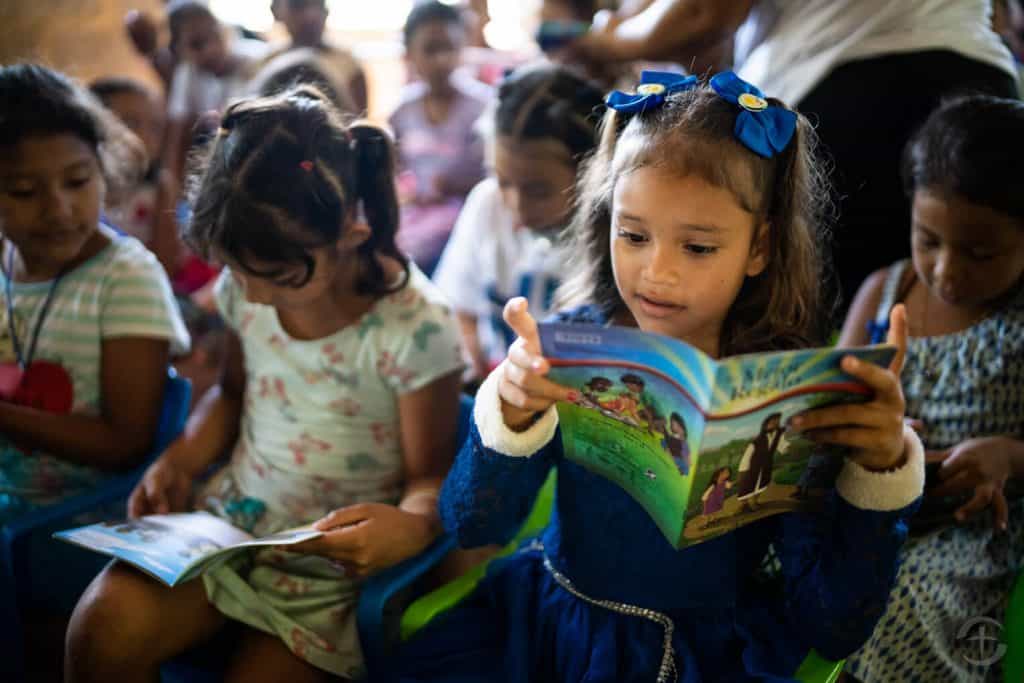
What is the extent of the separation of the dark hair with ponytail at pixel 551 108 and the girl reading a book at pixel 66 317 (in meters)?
0.82

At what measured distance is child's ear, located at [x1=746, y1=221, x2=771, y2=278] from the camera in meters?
1.09

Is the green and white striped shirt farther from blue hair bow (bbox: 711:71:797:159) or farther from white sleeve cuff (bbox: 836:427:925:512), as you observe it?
white sleeve cuff (bbox: 836:427:925:512)

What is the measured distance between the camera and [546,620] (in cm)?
115

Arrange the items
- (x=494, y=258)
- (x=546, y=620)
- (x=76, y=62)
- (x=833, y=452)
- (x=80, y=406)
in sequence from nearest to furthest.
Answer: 1. (x=833, y=452)
2. (x=546, y=620)
3. (x=80, y=406)
4. (x=494, y=258)
5. (x=76, y=62)

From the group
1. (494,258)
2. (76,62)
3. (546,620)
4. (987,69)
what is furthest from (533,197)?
(76,62)

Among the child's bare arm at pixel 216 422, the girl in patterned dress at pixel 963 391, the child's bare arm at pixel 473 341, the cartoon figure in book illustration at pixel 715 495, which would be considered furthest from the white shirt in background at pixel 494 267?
the cartoon figure in book illustration at pixel 715 495

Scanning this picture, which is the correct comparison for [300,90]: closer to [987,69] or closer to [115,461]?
[115,461]

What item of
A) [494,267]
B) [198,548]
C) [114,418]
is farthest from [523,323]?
[494,267]

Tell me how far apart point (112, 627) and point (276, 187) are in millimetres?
654

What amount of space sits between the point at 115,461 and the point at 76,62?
3660 millimetres

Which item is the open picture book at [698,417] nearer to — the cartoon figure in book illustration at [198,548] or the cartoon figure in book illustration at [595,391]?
the cartoon figure in book illustration at [595,391]

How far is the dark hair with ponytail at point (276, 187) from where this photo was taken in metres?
1.26

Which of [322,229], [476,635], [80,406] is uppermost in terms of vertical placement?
[322,229]

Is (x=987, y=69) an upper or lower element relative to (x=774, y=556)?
upper
